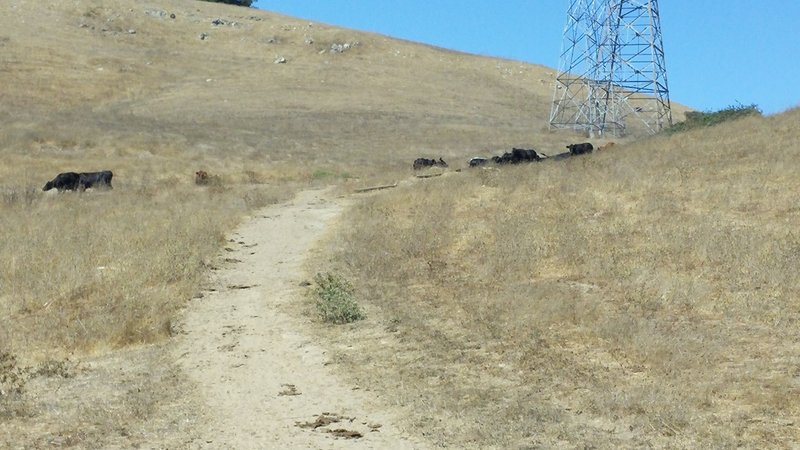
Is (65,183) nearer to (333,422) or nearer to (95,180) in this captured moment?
(95,180)

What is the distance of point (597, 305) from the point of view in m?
10.9

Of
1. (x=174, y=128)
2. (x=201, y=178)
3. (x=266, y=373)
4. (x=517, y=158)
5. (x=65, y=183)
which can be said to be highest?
(x=174, y=128)

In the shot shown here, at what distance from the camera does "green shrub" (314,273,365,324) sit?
11.3 meters

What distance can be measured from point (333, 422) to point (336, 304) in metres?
3.72

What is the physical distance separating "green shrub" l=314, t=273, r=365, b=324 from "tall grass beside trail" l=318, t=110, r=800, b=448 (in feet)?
1.08

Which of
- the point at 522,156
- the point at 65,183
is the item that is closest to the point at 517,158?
the point at 522,156

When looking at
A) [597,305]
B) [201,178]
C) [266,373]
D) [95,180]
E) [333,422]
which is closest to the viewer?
[333,422]

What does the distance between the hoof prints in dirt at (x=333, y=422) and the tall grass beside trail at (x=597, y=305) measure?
581 millimetres

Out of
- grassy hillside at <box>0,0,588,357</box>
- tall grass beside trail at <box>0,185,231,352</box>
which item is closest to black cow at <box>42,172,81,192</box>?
grassy hillside at <box>0,0,588,357</box>

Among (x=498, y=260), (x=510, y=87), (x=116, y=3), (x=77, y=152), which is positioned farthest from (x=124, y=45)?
(x=498, y=260)

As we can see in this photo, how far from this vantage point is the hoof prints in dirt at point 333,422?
7.45 m

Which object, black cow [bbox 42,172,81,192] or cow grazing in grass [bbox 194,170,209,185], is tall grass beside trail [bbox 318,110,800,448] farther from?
black cow [bbox 42,172,81,192]

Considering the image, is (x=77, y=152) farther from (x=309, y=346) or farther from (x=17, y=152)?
(x=309, y=346)

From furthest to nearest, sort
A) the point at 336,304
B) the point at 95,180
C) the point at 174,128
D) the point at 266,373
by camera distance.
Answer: the point at 174,128 < the point at 95,180 < the point at 336,304 < the point at 266,373
